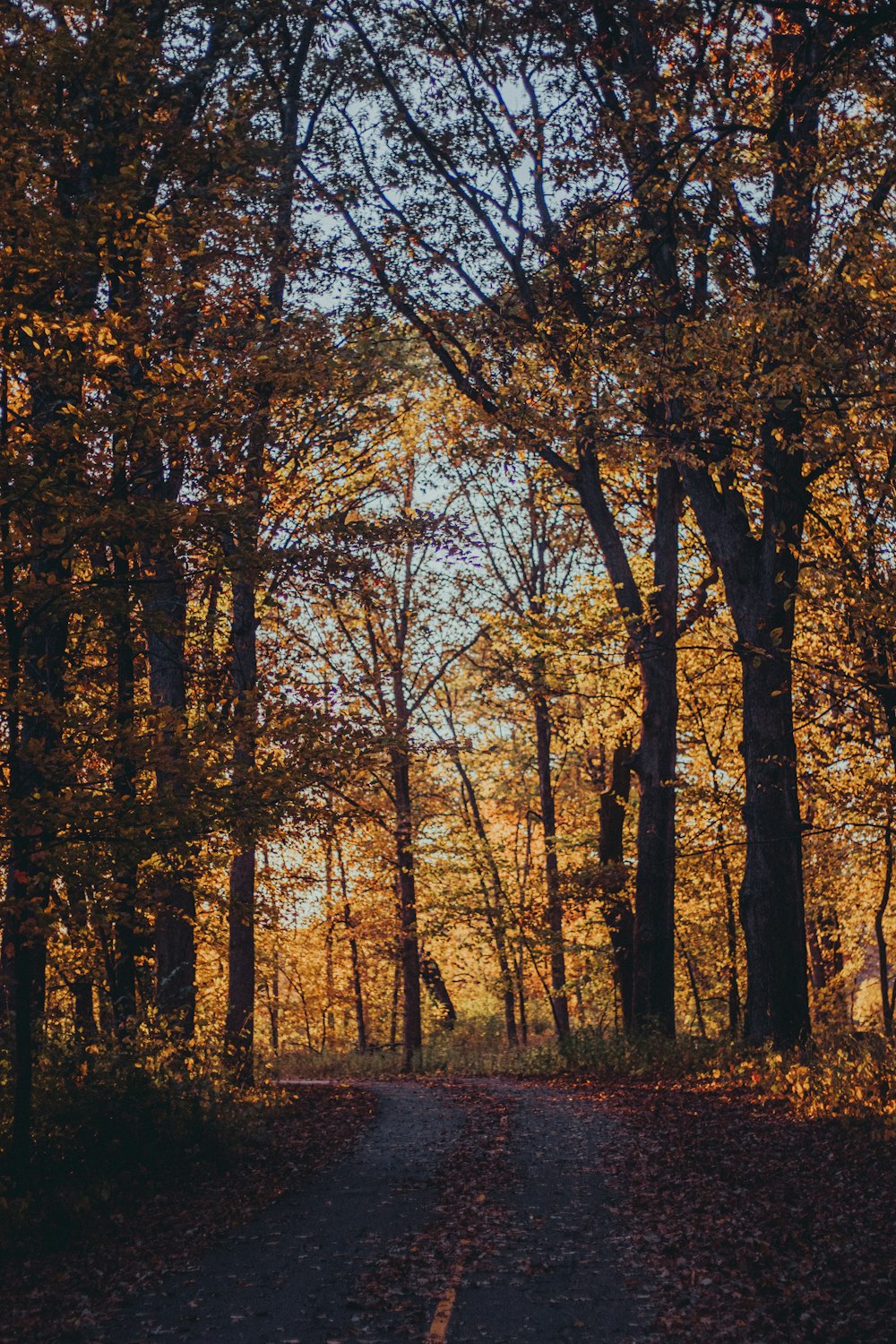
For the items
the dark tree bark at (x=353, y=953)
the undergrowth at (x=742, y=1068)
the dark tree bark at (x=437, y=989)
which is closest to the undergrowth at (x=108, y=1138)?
the undergrowth at (x=742, y=1068)

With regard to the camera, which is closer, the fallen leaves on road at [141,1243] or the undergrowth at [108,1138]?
the fallen leaves on road at [141,1243]

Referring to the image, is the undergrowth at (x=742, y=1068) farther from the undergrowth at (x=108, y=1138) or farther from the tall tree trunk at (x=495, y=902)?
the undergrowth at (x=108, y=1138)

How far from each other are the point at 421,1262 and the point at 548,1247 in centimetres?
95

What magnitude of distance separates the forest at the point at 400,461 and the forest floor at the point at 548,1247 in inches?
81.6

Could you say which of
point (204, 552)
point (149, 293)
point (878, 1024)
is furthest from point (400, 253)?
point (878, 1024)

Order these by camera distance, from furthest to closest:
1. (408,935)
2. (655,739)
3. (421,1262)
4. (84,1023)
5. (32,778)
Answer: (408,935) < (655,739) < (84,1023) < (32,778) < (421,1262)

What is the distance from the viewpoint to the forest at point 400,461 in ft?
29.6

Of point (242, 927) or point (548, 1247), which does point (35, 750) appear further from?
point (242, 927)

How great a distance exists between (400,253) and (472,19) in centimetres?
356

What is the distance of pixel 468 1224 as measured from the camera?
8406 millimetres

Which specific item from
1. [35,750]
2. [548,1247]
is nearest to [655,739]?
[548,1247]

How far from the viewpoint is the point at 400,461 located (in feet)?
75.9

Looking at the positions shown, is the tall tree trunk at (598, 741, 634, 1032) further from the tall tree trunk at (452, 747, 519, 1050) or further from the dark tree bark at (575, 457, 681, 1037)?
the tall tree trunk at (452, 747, 519, 1050)

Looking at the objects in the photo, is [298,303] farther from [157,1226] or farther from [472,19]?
[157,1226]
